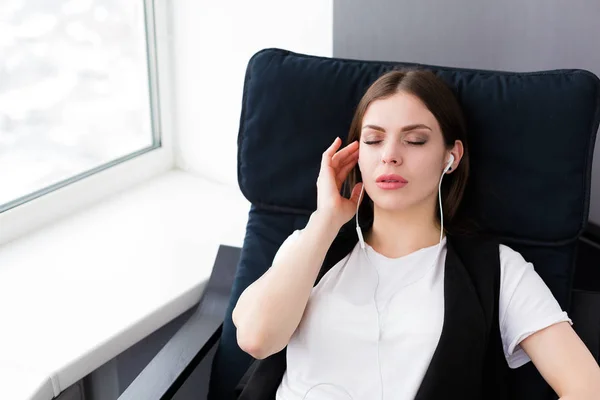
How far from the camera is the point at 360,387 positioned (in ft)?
4.32

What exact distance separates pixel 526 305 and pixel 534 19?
647mm

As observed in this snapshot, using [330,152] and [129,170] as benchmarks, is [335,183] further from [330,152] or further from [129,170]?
[129,170]

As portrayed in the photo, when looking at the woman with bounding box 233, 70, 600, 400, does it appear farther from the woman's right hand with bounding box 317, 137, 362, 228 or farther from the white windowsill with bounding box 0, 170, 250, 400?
the white windowsill with bounding box 0, 170, 250, 400

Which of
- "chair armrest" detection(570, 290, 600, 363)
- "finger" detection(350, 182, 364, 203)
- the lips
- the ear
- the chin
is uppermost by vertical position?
the ear

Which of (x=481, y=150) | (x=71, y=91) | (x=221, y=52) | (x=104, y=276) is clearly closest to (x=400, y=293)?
(x=481, y=150)

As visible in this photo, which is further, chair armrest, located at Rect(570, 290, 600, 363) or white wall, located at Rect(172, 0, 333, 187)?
white wall, located at Rect(172, 0, 333, 187)

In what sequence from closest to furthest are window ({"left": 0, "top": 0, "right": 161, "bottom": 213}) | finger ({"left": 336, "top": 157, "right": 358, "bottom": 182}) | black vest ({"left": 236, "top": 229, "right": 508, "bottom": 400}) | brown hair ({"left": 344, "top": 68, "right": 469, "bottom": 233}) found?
black vest ({"left": 236, "top": 229, "right": 508, "bottom": 400}), brown hair ({"left": 344, "top": 68, "right": 469, "bottom": 233}), finger ({"left": 336, "top": 157, "right": 358, "bottom": 182}), window ({"left": 0, "top": 0, "right": 161, "bottom": 213})

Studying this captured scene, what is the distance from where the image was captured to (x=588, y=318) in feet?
4.74

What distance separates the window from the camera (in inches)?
73.1

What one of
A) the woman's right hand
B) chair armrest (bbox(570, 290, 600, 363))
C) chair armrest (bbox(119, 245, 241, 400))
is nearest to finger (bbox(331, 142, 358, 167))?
the woman's right hand

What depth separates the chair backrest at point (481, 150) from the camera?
55.9 inches

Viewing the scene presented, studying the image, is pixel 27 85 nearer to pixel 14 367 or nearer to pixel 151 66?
pixel 151 66

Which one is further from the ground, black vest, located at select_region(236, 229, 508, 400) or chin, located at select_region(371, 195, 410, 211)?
chin, located at select_region(371, 195, 410, 211)

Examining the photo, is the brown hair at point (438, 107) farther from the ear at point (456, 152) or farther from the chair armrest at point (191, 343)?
the chair armrest at point (191, 343)
